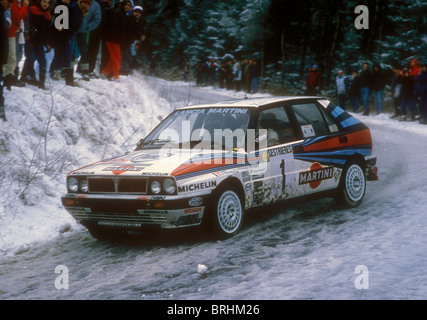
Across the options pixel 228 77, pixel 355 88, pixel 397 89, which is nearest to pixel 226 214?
pixel 397 89

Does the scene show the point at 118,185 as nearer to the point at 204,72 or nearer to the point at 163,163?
the point at 163,163

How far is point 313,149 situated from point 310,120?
439mm

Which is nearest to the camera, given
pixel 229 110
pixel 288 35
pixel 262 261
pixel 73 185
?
pixel 262 261

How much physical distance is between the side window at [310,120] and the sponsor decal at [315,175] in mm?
428

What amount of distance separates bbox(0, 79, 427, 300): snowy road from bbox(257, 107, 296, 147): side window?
86 cm

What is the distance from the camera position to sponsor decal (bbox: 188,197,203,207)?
21.7ft

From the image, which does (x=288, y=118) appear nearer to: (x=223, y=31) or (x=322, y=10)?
(x=322, y=10)

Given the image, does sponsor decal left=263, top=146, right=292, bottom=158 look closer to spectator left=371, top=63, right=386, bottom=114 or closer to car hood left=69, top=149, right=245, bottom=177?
car hood left=69, top=149, right=245, bottom=177

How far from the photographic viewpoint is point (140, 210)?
21.7 ft

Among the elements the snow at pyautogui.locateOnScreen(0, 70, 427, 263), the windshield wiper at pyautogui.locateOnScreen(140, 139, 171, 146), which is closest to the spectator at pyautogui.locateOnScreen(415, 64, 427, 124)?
the snow at pyautogui.locateOnScreen(0, 70, 427, 263)

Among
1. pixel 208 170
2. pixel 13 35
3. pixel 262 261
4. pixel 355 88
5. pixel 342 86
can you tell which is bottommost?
pixel 262 261

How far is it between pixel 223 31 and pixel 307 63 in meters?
14.6
